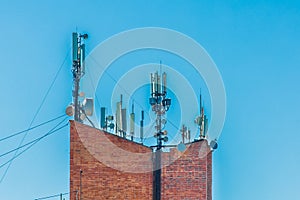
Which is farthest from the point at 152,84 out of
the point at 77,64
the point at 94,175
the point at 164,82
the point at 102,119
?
the point at 94,175

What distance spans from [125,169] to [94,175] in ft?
3.11

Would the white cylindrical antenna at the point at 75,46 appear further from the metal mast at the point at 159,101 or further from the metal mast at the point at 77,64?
the metal mast at the point at 159,101

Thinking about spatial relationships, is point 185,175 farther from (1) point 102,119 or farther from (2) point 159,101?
(1) point 102,119

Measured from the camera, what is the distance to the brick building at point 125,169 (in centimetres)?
1552

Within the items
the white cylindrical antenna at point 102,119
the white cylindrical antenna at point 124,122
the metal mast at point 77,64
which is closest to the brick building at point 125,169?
the metal mast at point 77,64

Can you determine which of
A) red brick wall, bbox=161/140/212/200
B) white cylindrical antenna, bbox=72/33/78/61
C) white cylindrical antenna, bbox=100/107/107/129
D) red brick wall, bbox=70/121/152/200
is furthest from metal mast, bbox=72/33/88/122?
red brick wall, bbox=161/140/212/200

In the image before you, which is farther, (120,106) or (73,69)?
(120,106)

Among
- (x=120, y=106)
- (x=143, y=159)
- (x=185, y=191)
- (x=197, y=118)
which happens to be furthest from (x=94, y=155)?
(x=197, y=118)

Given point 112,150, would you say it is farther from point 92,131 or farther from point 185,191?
point 185,191

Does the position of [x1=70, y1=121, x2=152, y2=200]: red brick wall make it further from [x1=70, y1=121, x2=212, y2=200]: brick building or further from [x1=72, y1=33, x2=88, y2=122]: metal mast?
[x1=72, y1=33, x2=88, y2=122]: metal mast

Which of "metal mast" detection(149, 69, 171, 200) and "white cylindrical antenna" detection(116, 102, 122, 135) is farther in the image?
"white cylindrical antenna" detection(116, 102, 122, 135)

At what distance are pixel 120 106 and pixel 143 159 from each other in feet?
10.9

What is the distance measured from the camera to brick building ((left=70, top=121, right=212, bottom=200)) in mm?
15516

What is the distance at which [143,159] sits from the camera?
16703 millimetres
